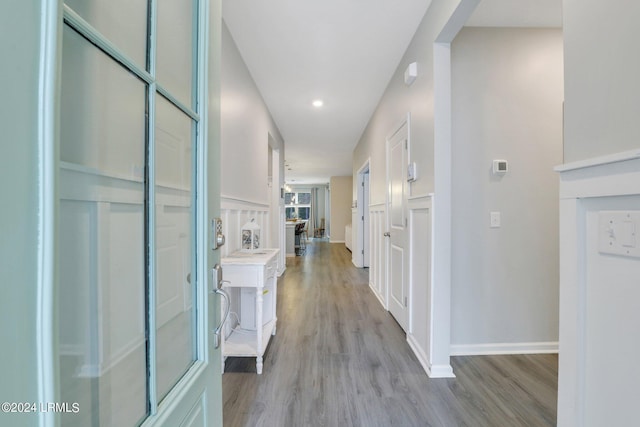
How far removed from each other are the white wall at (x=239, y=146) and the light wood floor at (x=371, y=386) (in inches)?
39.8

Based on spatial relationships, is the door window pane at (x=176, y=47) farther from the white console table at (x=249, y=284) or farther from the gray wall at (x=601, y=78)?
the white console table at (x=249, y=284)

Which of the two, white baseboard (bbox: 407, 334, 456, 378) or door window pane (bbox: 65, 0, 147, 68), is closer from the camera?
door window pane (bbox: 65, 0, 147, 68)

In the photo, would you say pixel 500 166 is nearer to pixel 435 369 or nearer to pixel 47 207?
pixel 435 369

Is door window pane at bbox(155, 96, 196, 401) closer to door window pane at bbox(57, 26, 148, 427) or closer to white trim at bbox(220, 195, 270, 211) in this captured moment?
door window pane at bbox(57, 26, 148, 427)

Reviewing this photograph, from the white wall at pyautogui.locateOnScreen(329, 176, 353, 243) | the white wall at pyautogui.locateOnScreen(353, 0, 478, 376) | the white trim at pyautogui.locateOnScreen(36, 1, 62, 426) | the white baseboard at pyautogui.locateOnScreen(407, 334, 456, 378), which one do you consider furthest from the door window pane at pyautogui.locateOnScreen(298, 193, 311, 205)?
the white trim at pyautogui.locateOnScreen(36, 1, 62, 426)

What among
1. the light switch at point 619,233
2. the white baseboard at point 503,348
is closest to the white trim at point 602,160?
the light switch at point 619,233

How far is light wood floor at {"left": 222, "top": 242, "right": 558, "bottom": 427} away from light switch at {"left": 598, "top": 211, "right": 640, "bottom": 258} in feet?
4.28

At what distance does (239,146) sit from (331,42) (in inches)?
48.3

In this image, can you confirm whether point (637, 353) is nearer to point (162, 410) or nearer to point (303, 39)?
point (162, 410)

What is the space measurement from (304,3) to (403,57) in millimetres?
1101

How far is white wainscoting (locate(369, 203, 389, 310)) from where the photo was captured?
141 inches

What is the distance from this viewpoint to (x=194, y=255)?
30.3 inches

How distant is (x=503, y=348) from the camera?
7.41 ft

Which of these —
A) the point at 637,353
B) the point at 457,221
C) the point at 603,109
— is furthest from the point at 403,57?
the point at 637,353
